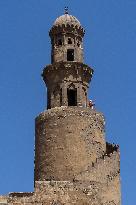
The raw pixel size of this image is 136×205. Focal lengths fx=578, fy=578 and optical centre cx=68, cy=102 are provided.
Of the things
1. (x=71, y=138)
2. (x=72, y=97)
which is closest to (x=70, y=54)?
(x=72, y=97)

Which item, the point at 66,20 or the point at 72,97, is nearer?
the point at 72,97

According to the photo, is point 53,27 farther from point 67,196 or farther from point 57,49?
point 67,196

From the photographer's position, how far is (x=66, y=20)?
1594 inches

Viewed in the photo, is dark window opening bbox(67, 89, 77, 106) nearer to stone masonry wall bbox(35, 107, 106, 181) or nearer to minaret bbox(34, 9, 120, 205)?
minaret bbox(34, 9, 120, 205)

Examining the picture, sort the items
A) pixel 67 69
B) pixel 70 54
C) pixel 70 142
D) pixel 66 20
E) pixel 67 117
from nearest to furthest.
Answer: pixel 70 142 < pixel 67 117 < pixel 67 69 < pixel 70 54 < pixel 66 20

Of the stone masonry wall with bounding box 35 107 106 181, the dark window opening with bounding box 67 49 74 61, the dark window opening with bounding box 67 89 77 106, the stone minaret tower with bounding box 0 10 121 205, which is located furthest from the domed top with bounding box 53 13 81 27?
the stone masonry wall with bounding box 35 107 106 181

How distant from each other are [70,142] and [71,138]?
26cm

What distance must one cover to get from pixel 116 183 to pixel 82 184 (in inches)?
154

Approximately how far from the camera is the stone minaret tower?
32.3 meters

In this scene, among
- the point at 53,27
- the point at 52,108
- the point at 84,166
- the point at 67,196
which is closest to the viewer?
the point at 67,196

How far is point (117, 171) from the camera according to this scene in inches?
1438

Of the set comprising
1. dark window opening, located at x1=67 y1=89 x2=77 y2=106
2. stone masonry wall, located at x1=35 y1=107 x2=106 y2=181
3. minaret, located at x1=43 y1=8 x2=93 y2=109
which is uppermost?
minaret, located at x1=43 y1=8 x2=93 y2=109

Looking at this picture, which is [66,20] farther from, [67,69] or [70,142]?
[70,142]

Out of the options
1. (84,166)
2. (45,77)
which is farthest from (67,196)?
(45,77)
